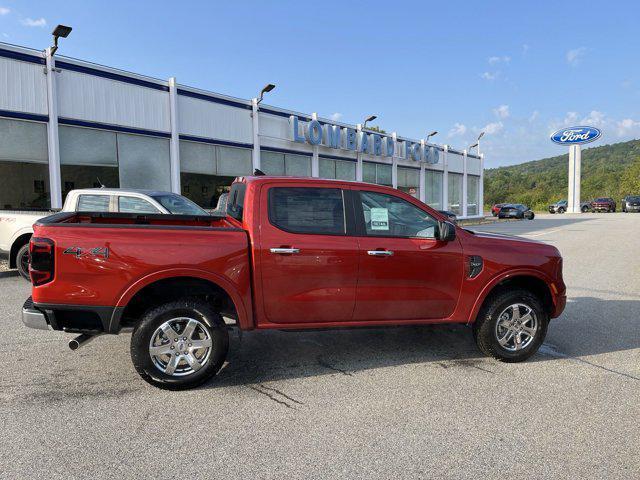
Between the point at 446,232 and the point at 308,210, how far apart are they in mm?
1295

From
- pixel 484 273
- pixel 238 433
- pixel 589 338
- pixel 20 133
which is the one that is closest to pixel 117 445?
pixel 238 433

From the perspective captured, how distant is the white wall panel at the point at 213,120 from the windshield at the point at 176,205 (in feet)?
26.2

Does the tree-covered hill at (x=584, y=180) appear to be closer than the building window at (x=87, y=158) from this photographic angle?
No

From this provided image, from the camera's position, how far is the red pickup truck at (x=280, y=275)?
373cm

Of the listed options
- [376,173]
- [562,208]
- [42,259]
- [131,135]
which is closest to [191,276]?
[42,259]

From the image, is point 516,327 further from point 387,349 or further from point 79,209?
point 79,209

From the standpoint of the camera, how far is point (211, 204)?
1717 cm

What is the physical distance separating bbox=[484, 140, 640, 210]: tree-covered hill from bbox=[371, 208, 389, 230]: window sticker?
75.9 meters

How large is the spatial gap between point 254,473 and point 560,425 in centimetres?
221

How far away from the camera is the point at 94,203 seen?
8547mm

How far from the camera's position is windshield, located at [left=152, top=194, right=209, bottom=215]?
8.65 metres

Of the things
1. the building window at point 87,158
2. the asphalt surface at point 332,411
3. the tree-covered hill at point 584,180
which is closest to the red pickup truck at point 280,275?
the asphalt surface at point 332,411

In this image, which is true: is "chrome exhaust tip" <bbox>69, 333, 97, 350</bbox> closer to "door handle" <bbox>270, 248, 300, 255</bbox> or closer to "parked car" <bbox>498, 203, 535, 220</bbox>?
"door handle" <bbox>270, 248, 300, 255</bbox>

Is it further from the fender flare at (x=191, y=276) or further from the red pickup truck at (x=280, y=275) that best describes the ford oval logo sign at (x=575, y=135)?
the fender flare at (x=191, y=276)
